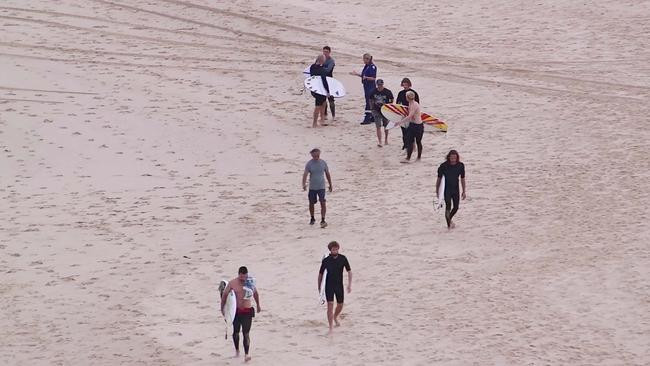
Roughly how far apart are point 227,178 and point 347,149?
2.69 metres

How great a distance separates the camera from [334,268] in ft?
71.1

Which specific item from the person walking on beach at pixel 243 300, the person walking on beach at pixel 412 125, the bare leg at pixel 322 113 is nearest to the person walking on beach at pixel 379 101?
the person walking on beach at pixel 412 125

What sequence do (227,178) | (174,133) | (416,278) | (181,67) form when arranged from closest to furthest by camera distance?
(416,278) < (227,178) < (174,133) < (181,67)

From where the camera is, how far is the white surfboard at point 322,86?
102 ft

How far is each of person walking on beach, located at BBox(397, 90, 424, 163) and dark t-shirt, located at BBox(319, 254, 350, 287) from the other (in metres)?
7.55

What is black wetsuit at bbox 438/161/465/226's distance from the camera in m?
25.5

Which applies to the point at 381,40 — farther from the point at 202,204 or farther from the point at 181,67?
the point at 202,204

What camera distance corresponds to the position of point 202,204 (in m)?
27.5

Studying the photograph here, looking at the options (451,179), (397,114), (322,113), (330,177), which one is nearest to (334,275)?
(451,179)

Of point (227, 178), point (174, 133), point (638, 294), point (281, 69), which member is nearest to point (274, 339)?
point (638, 294)

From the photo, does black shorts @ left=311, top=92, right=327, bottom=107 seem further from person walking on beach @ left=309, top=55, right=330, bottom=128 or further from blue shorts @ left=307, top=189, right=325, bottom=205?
blue shorts @ left=307, top=189, right=325, bottom=205

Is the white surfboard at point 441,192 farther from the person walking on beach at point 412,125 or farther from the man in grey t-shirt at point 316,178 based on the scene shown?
the person walking on beach at point 412,125

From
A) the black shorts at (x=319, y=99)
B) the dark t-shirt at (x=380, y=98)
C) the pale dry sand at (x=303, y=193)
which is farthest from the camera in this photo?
the black shorts at (x=319, y=99)

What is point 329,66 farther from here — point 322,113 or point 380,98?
point 380,98
